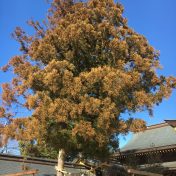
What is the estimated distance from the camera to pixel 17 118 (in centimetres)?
1358

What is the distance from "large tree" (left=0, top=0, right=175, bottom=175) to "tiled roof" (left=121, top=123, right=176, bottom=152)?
732 centimetres

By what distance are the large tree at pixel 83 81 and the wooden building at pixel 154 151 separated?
4.42 metres

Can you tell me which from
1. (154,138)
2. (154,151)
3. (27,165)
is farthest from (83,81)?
(154,138)

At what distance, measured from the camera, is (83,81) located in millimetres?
12812

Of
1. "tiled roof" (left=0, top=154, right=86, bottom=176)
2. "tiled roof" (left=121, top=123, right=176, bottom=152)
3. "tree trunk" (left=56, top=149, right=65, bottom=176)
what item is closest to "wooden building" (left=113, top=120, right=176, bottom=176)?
"tiled roof" (left=121, top=123, right=176, bottom=152)

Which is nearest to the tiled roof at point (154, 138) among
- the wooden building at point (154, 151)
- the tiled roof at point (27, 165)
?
the wooden building at point (154, 151)

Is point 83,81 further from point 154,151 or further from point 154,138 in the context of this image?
point 154,138

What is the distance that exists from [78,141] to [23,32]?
5508 mm

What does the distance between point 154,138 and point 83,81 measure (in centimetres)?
1104

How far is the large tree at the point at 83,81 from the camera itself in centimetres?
1229

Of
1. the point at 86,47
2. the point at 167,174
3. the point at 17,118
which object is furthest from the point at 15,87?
the point at 167,174

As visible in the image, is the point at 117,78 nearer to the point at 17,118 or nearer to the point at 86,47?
the point at 86,47

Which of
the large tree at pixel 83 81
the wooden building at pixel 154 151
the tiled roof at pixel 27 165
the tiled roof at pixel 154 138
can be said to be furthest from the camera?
the tiled roof at pixel 154 138

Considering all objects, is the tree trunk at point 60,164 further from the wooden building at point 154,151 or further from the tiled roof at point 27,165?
the wooden building at point 154,151
